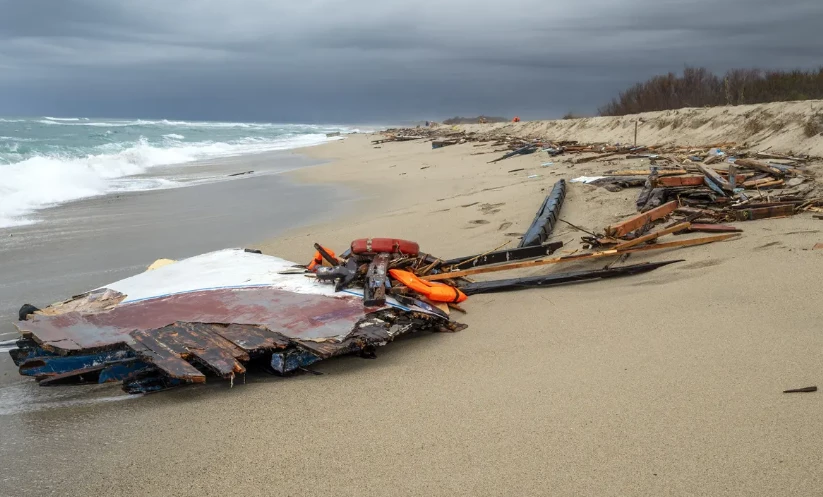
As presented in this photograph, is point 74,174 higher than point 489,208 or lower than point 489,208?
higher

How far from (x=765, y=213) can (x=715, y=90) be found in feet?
91.8

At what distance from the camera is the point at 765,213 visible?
7.01m

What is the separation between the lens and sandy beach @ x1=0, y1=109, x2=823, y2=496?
281cm

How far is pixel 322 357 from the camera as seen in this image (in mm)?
4078

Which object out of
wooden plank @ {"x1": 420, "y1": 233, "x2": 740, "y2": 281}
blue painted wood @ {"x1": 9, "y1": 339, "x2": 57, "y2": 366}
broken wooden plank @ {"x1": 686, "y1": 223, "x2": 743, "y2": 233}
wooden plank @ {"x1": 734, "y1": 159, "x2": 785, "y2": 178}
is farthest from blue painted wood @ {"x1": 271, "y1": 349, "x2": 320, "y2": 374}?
wooden plank @ {"x1": 734, "y1": 159, "x2": 785, "y2": 178}

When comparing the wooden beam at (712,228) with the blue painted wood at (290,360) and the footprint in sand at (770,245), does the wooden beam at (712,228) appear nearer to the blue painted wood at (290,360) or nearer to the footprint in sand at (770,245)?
the footprint in sand at (770,245)

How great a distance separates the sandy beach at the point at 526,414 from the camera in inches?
111

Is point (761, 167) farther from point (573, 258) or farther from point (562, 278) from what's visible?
point (562, 278)

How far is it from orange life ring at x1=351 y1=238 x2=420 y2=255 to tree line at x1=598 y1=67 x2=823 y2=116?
69.8 ft

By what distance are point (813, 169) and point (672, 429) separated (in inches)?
354

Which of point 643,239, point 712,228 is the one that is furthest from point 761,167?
Result: point 643,239

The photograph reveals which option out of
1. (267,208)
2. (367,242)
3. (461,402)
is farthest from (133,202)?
(461,402)

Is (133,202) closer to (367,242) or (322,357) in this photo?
(367,242)

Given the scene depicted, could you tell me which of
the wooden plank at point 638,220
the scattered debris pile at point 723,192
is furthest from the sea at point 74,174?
the scattered debris pile at point 723,192
